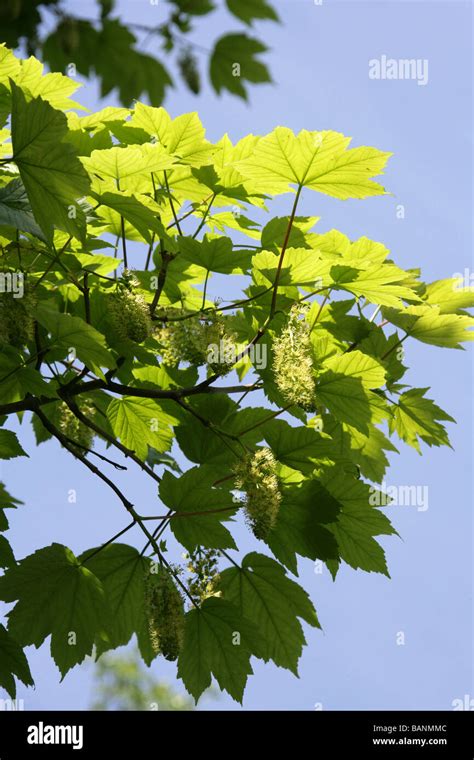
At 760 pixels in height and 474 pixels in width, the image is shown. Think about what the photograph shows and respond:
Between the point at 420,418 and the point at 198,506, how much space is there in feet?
3.10

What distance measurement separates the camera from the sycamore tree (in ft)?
7.14

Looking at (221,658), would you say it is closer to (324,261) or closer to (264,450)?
(264,450)

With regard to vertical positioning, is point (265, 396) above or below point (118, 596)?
above

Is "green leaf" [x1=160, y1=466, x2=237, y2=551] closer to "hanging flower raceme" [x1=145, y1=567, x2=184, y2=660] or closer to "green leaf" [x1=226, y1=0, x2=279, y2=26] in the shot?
"hanging flower raceme" [x1=145, y1=567, x2=184, y2=660]

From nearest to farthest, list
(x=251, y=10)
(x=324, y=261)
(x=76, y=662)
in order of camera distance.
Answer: (x=251, y=10)
(x=76, y=662)
(x=324, y=261)

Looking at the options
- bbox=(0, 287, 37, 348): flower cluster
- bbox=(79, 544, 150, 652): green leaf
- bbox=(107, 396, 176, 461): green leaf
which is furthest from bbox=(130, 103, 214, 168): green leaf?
bbox=(79, 544, 150, 652): green leaf

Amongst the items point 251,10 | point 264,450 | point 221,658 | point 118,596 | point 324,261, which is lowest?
point 221,658

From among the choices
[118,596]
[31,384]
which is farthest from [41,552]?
[31,384]

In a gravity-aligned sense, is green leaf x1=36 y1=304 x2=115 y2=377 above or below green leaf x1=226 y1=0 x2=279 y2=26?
below

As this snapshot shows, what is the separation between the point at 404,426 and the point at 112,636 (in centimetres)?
→ 125

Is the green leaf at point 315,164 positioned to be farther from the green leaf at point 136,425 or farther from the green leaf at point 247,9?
the green leaf at point 136,425

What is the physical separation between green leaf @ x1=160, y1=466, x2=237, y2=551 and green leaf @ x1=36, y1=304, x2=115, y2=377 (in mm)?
414

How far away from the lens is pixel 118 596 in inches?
93.8

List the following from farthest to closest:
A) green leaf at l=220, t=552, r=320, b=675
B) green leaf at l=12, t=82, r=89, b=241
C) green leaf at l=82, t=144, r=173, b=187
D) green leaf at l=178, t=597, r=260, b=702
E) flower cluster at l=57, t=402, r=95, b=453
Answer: flower cluster at l=57, t=402, r=95, b=453, green leaf at l=220, t=552, r=320, b=675, green leaf at l=178, t=597, r=260, b=702, green leaf at l=82, t=144, r=173, b=187, green leaf at l=12, t=82, r=89, b=241
